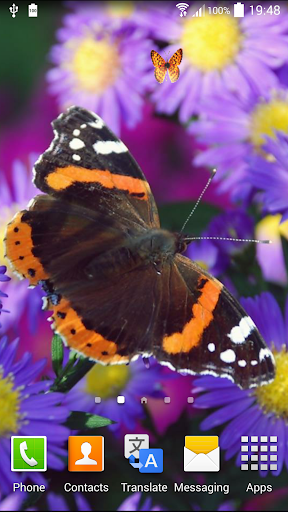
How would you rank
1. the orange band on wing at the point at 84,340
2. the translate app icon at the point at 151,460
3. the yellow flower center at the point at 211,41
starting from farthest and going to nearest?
the yellow flower center at the point at 211,41 → the translate app icon at the point at 151,460 → the orange band on wing at the point at 84,340

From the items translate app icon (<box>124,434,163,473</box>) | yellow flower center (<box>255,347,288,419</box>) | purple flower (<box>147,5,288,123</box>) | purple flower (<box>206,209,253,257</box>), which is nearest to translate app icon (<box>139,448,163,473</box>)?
translate app icon (<box>124,434,163,473</box>)

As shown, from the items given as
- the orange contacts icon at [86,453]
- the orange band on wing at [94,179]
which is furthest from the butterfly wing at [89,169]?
the orange contacts icon at [86,453]

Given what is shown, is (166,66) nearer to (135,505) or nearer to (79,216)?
(79,216)

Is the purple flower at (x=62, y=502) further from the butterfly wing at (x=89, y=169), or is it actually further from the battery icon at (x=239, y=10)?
the battery icon at (x=239, y=10)

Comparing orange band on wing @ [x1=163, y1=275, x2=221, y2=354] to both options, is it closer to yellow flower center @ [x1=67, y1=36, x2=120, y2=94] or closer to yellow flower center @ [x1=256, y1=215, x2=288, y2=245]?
yellow flower center @ [x1=256, y1=215, x2=288, y2=245]

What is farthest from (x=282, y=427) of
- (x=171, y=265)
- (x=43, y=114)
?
(x=43, y=114)
